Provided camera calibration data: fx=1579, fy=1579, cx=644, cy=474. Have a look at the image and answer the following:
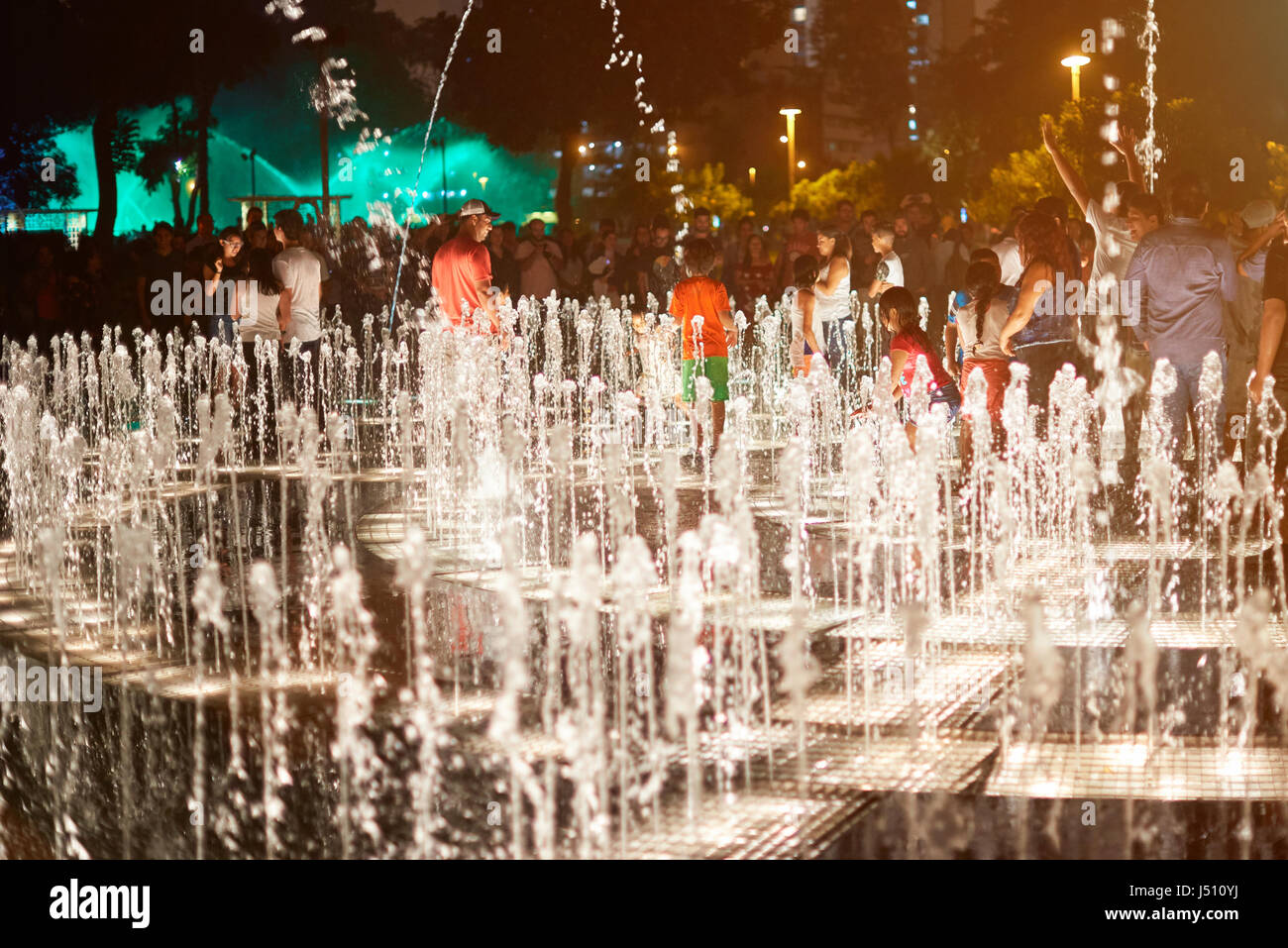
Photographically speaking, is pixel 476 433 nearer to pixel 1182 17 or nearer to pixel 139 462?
pixel 139 462

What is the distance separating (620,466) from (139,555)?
5.31 meters

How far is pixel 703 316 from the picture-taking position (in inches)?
423

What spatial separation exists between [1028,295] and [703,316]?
267 cm

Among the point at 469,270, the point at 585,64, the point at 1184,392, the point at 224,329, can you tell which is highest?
the point at 585,64

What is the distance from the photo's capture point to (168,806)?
14.9ft

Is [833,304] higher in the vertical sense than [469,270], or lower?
lower

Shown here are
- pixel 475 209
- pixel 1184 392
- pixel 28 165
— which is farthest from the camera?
pixel 28 165

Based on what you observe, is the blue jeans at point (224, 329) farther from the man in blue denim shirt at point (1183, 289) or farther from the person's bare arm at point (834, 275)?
the man in blue denim shirt at point (1183, 289)

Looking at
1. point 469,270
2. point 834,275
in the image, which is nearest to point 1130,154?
point 834,275

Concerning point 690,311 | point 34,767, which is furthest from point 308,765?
point 690,311

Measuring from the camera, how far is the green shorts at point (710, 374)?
1089cm

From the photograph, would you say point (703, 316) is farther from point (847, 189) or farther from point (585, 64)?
point (847, 189)

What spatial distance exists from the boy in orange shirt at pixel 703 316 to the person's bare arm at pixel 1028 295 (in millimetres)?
2383
